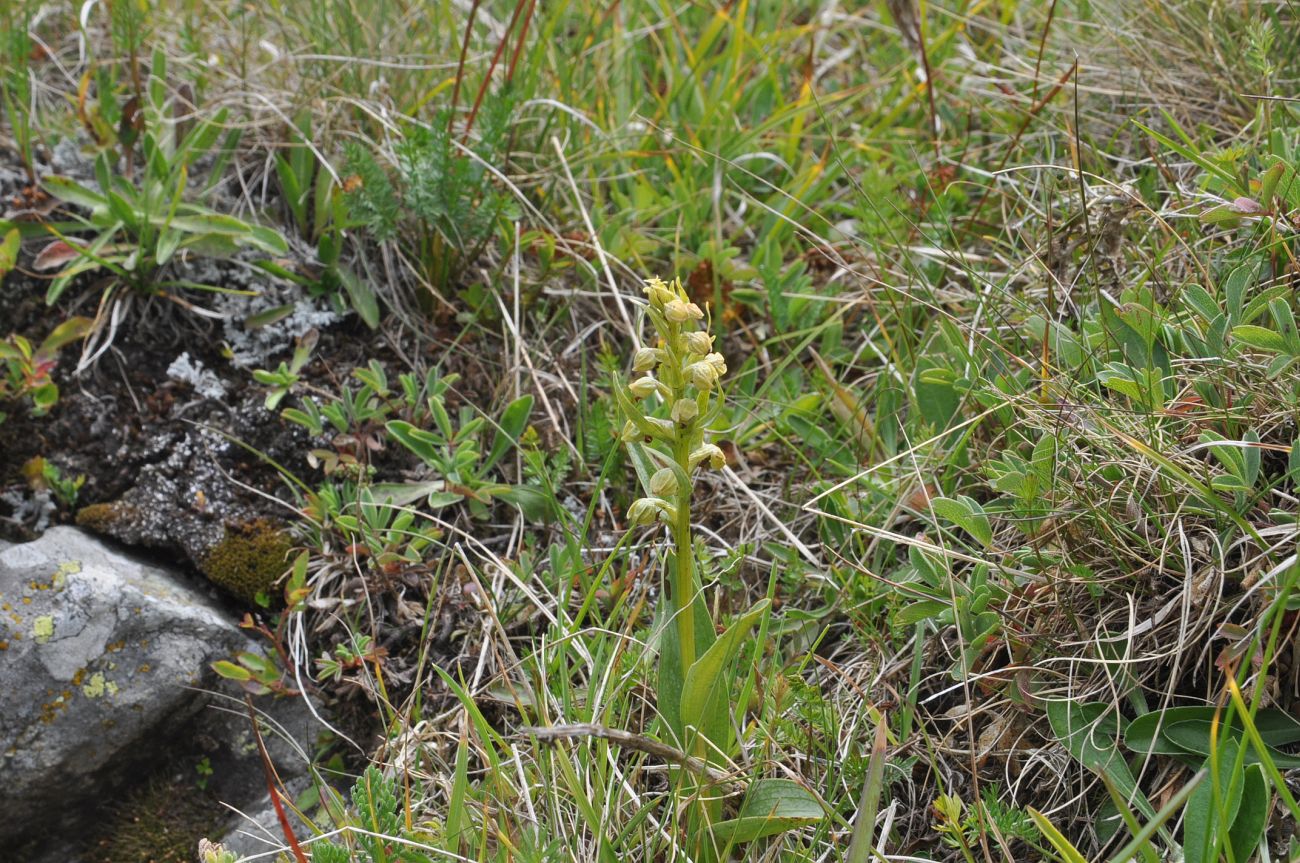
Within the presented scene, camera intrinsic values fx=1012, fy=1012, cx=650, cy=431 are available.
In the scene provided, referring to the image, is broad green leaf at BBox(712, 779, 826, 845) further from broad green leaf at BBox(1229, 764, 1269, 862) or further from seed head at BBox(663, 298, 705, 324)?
seed head at BBox(663, 298, 705, 324)

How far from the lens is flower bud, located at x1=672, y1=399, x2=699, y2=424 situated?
1.43 metres

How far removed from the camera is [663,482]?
57.0 inches

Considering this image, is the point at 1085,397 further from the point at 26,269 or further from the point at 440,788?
the point at 26,269

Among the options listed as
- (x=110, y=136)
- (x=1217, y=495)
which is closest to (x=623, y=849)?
(x=1217, y=495)

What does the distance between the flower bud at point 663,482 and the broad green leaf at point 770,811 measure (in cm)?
48

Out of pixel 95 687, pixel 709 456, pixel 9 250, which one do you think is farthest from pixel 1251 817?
pixel 9 250

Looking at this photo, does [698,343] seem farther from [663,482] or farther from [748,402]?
[748,402]

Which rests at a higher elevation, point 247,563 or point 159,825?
point 247,563

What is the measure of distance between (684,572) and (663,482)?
153mm

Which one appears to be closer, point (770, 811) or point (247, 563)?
point (770, 811)

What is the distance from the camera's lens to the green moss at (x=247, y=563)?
2.20 metres

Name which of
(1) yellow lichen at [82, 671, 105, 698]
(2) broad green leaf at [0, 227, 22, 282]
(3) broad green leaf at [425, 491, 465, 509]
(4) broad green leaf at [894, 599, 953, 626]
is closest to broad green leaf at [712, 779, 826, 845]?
(4) broad green leaf at [894, 599, 953, 626]

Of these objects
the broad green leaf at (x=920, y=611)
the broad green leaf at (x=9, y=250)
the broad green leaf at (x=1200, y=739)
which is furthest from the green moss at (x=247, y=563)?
the broad green leaf at (x=1200, y=739)

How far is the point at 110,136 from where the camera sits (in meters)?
2.66
